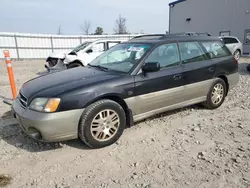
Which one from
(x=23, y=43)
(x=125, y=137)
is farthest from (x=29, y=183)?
(x=23, y=43)

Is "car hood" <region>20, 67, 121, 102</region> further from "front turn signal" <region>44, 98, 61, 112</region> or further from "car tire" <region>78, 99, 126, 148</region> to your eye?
"car tire" <region>78, 99, 126, 148</region>

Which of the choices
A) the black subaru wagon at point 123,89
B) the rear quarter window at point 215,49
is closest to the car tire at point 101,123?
the black subaru wagon at point 123,89

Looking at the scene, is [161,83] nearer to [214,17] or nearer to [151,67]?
[151,67]

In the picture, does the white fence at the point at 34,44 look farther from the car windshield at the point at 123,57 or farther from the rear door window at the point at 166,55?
the rear door window at the point at 166,55

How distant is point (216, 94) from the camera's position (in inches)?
178

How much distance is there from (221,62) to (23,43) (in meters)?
17.1

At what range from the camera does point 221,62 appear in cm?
446

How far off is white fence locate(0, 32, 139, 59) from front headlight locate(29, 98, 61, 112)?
652 inches

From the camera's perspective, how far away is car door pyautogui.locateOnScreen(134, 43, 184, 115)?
11.2ft

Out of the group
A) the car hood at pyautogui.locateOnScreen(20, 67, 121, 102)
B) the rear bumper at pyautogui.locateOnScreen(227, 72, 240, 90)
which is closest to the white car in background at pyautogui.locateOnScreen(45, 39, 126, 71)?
the car hood at pyautogui.locateOnScreen(20, 67, 121, 102)

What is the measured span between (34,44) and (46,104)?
1706 centimetres

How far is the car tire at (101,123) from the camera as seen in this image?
2945mm

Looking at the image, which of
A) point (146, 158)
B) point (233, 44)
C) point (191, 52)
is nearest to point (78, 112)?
point (146, 158)

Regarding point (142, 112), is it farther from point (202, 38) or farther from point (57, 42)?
point (57, 42)
